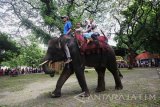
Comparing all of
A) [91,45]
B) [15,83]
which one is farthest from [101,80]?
[15,83]

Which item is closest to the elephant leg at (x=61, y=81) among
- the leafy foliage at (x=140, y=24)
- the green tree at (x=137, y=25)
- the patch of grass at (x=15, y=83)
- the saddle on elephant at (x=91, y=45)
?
the saddle on elephant at (x=91, y=45)

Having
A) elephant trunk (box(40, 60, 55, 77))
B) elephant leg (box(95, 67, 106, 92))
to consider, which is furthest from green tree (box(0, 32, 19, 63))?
elephant trunk (box(40, 60, 55, 77))

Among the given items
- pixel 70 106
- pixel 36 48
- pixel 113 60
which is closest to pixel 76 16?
pixel 113 60

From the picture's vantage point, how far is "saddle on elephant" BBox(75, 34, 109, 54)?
40.9ft

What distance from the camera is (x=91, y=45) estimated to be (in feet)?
41.2

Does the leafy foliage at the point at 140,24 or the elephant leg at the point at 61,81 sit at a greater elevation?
the leafy foliage at the point at 140,24

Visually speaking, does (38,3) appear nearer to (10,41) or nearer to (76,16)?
(76,16)

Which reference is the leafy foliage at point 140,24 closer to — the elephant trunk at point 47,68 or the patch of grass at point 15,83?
the patch of grass at point 15,83

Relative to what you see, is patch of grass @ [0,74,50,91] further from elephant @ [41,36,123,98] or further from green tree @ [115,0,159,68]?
green tree @ [115,0,159,68]

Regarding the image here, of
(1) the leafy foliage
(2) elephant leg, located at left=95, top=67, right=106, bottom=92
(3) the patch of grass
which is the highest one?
(1) the leafy foliage

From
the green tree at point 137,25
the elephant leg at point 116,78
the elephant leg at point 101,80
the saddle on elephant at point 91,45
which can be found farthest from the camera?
the green tree at point 137,25

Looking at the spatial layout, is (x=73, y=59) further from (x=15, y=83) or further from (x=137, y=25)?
(x=137, y=25)

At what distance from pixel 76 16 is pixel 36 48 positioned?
50.2m

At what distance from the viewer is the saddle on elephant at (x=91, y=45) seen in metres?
12.5
